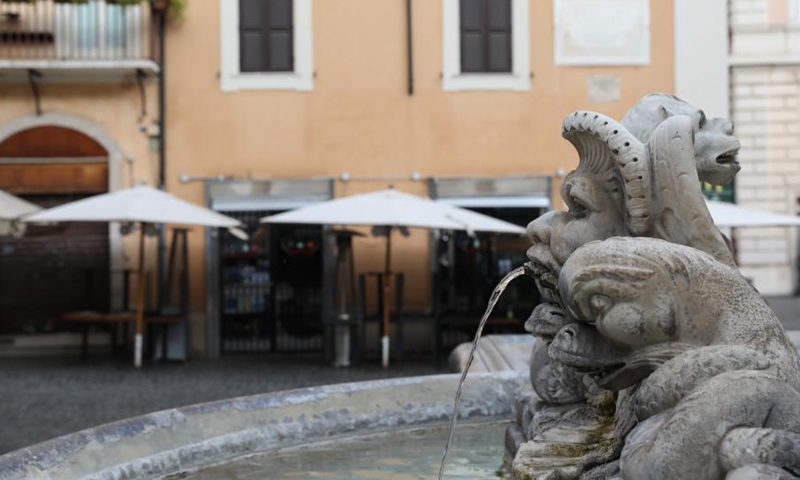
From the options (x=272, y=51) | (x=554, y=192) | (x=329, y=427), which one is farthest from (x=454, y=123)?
(x=329, y=427)

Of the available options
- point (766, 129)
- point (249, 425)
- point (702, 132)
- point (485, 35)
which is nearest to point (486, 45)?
point (485, 35)

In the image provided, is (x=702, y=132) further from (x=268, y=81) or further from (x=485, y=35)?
(x=485, y=35)

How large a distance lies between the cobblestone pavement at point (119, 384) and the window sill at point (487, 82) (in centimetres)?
458

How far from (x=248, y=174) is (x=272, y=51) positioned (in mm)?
1813

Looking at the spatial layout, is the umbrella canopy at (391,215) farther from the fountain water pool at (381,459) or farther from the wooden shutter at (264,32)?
the fountain water pool at (381,459)

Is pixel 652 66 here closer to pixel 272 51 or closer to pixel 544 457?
pixel 272 51

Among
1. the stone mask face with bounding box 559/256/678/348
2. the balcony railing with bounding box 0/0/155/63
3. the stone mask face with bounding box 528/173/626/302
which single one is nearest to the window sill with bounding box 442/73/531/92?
the balcony railing with bounding box 0/0/155/63

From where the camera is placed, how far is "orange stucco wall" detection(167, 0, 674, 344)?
Answer: 55.8ft

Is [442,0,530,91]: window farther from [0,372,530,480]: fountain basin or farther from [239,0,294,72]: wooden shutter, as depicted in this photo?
[0,372,530,480]: fountain basin

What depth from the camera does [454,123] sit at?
17.3m

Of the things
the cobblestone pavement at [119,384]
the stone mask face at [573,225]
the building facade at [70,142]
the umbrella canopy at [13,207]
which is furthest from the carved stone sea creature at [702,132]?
the building facade at [70,142]

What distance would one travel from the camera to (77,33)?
1661 cm

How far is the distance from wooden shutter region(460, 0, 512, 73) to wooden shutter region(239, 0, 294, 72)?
8.19 feet

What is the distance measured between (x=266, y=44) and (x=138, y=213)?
4.37 meters
